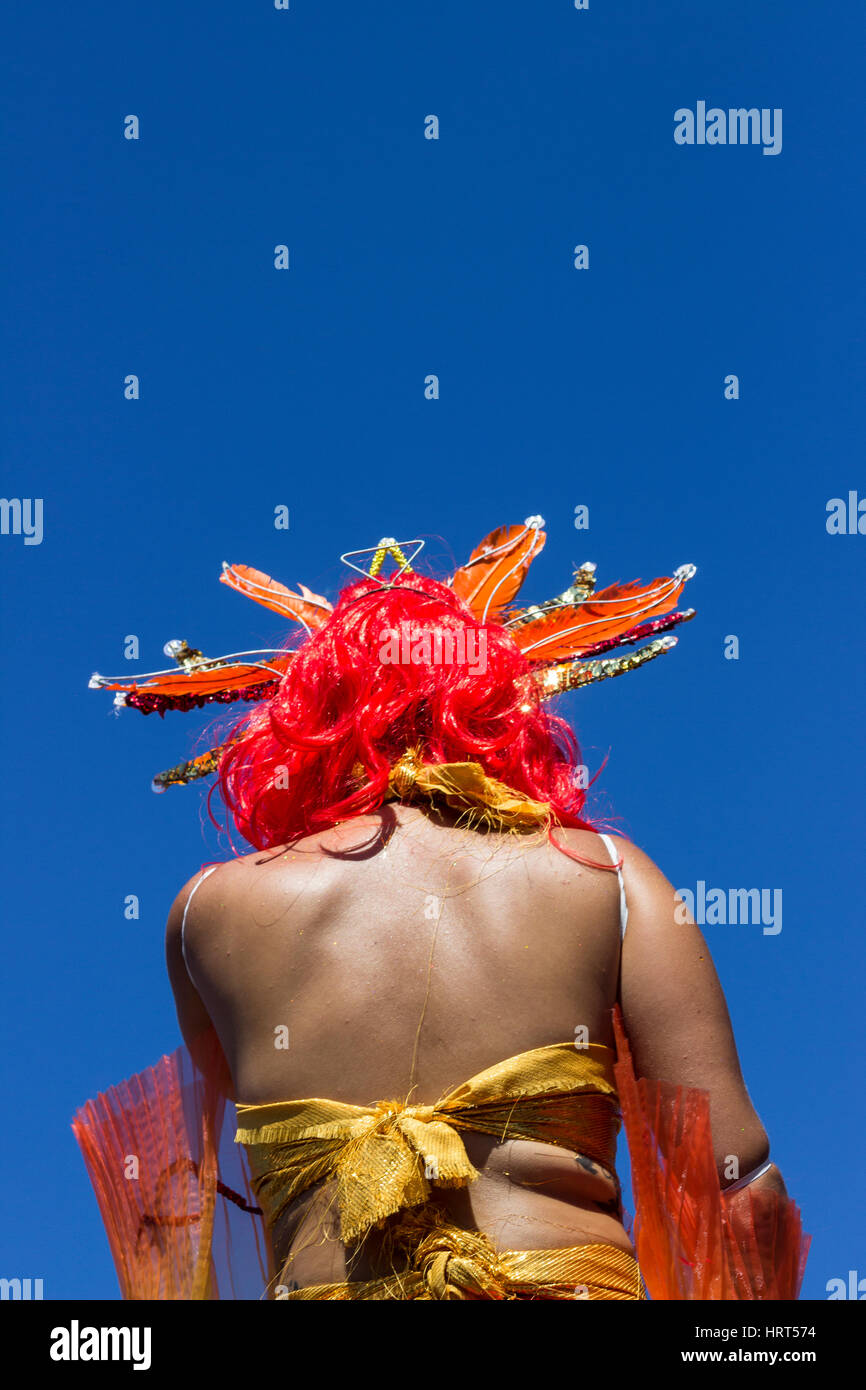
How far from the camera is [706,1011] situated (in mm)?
3420

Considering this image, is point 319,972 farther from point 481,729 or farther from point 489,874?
point 481,729

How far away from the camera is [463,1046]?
327 cm

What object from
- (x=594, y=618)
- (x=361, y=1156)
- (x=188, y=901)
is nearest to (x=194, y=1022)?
(x=188, y=901)

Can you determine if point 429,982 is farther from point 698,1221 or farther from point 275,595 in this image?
point 275,595

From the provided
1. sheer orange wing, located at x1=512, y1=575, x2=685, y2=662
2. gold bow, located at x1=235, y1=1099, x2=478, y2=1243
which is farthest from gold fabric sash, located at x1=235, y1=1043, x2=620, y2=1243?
sheer orange wing, located at x1=512, y1=575, x2=685, y2=662

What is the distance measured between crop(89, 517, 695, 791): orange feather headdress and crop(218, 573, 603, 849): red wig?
0.19 meters

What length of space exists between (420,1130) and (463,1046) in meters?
0.20

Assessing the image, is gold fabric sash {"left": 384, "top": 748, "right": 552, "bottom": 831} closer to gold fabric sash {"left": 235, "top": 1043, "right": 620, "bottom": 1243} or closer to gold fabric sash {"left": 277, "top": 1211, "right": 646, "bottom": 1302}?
gold fabric sash {"left": 235, "top": 1043, "right": 620, "bottom": 1243}

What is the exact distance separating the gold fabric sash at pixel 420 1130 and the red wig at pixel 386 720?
660mm

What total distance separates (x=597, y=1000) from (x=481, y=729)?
2.58 feet

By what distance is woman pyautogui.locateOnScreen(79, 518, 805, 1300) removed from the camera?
10.4ft
